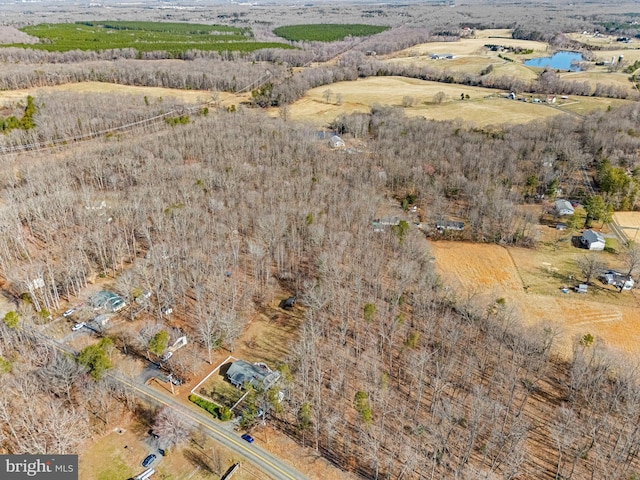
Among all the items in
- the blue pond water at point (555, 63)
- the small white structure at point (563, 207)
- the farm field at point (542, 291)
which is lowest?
the farm field at point (542, 291)

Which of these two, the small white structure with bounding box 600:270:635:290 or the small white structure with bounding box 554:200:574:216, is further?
the small white structure with bounding box 554:200:574:216

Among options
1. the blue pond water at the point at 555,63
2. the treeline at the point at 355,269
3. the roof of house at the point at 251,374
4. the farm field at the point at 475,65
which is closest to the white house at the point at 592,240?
the treeline at the point at 355,269

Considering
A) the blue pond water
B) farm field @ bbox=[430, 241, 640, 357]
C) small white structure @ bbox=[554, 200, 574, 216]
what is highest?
the blue pond water

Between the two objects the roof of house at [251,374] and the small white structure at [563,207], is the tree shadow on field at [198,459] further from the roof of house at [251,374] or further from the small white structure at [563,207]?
the small white structure at [563,207]

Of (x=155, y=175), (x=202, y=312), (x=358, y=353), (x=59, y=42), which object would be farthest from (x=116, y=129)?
(x=59, y=42)

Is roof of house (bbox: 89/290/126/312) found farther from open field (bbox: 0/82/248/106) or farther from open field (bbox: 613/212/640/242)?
open field (bbox: 0/82/248/106)

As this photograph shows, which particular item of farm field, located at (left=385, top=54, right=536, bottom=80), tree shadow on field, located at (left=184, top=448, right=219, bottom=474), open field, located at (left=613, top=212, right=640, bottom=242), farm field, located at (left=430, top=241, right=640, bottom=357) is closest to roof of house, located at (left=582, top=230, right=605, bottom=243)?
farm field, located at (left=430, top=241, right=640, bottom=357)

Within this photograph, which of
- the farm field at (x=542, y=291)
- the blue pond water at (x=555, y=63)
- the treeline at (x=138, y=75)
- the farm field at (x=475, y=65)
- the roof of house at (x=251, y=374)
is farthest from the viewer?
the blue pond water at (x=555, y=63)
